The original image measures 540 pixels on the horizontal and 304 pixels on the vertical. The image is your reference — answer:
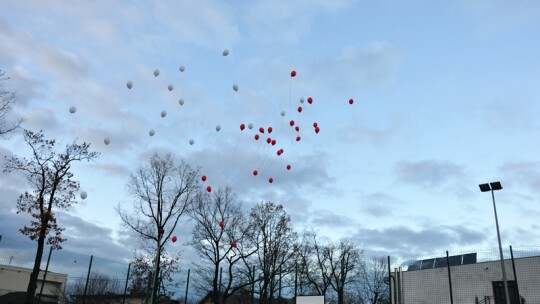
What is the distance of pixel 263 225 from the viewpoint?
40.6 metres

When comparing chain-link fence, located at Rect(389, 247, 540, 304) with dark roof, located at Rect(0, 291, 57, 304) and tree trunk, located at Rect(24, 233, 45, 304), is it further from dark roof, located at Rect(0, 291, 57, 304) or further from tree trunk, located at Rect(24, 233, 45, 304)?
dark roof, located at Rect(0, 291, 57, 304)

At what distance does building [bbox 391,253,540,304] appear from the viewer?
28.7 m

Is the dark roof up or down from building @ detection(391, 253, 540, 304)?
down

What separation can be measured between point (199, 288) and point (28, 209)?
14243 mm

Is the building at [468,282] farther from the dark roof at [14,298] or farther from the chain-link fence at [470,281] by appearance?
the dark roof at [14,298]

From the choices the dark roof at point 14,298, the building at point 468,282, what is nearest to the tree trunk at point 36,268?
the dark roof at point 14,298

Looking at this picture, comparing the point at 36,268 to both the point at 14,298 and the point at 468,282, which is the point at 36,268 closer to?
the point at 14,298

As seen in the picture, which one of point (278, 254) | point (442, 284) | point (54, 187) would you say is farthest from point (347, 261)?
point (54, 187)

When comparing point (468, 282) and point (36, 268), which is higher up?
point (468, 282)

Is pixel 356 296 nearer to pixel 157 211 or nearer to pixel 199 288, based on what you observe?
pixel 199 288

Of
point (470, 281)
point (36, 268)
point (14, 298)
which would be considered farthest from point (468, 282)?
point (14, 298)

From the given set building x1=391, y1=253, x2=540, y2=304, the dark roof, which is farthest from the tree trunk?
building x1=391, y1=253, x2=540, y2=304

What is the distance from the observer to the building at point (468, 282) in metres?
28.7

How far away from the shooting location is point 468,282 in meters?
32.3
